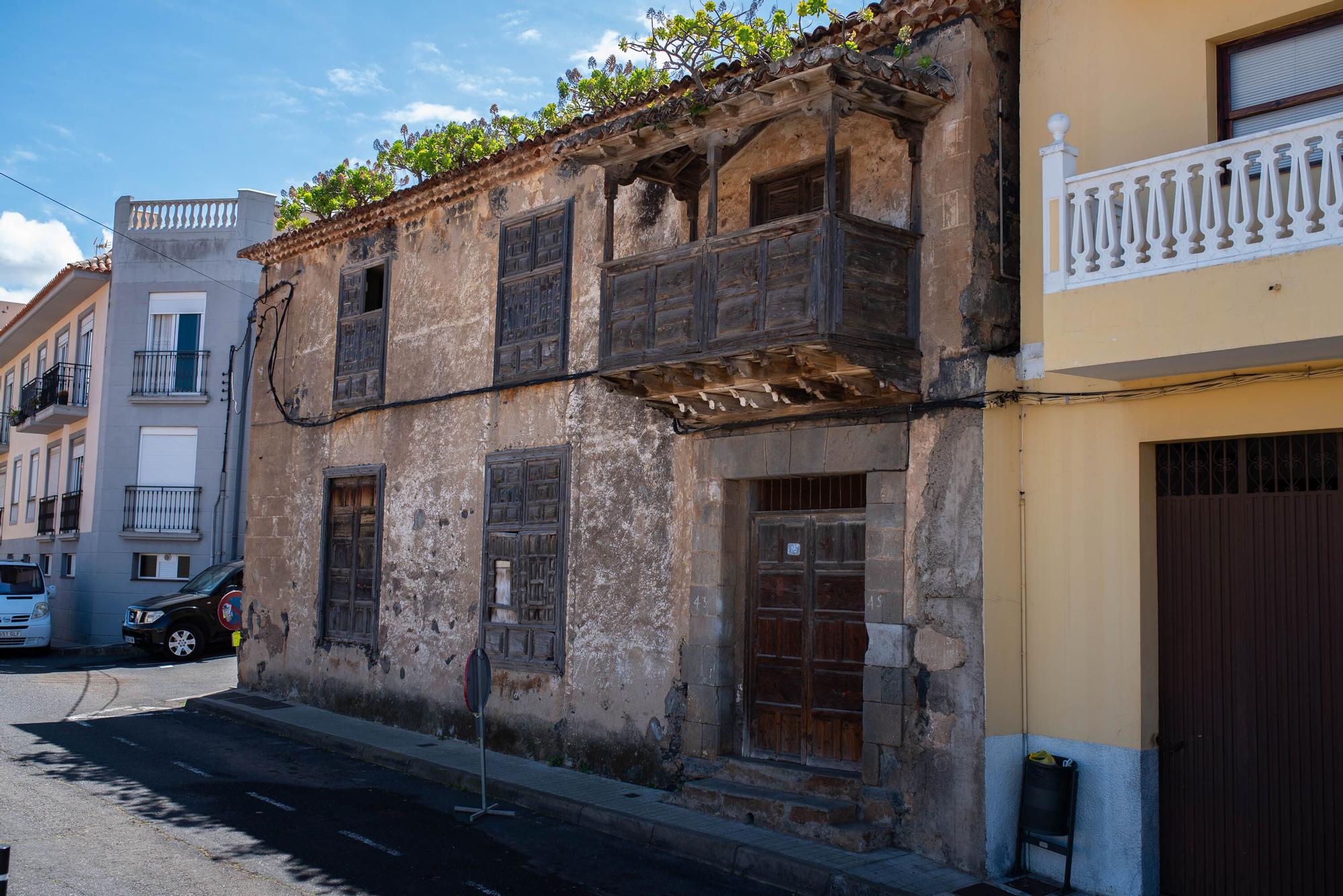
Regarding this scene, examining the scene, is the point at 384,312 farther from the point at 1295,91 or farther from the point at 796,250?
the point at 1295,91

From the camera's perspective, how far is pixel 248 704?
14.8m

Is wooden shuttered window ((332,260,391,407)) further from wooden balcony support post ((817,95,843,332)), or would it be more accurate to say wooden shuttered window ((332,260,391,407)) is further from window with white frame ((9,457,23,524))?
window with white frame ((9,457,23,524))

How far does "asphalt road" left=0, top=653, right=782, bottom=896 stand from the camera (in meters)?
7.41

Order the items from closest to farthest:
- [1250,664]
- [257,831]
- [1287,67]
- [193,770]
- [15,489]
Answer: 1. [1250,664]
2. [1287,67]
3. [257,831]
4. [193,770]
5. [15,489]

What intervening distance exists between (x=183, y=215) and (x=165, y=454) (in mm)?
5348

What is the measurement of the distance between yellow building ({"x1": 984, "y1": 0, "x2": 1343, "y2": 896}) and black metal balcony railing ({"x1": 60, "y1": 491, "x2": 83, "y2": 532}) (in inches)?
949

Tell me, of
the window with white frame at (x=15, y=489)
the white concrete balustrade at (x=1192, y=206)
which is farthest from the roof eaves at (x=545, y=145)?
the window with white frame at (x=15, y=489)

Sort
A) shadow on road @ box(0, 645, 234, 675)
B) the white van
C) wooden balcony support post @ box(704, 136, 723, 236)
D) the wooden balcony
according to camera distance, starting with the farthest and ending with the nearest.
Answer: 1. the white van
2. shadow on road @ box(0, 645, 234, 675)
3. wooden balcony support post @ box(704, 136, 723, 236)
4. the wooden balcony

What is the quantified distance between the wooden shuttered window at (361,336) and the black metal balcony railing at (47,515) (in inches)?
648

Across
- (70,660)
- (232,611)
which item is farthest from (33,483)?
(232,611)

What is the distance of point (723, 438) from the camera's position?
9953mm

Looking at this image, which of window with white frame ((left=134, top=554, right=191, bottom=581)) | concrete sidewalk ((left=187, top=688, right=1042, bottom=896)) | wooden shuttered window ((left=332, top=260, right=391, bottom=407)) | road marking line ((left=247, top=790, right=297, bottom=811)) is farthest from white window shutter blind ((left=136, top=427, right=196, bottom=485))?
road marking line ((left=247, top=790, right=297, bottom=811))

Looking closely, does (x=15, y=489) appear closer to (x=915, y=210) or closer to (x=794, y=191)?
(x=794, y=191)

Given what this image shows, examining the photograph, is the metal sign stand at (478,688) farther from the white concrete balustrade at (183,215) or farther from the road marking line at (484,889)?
the white concrete balustrade at (183,215)
